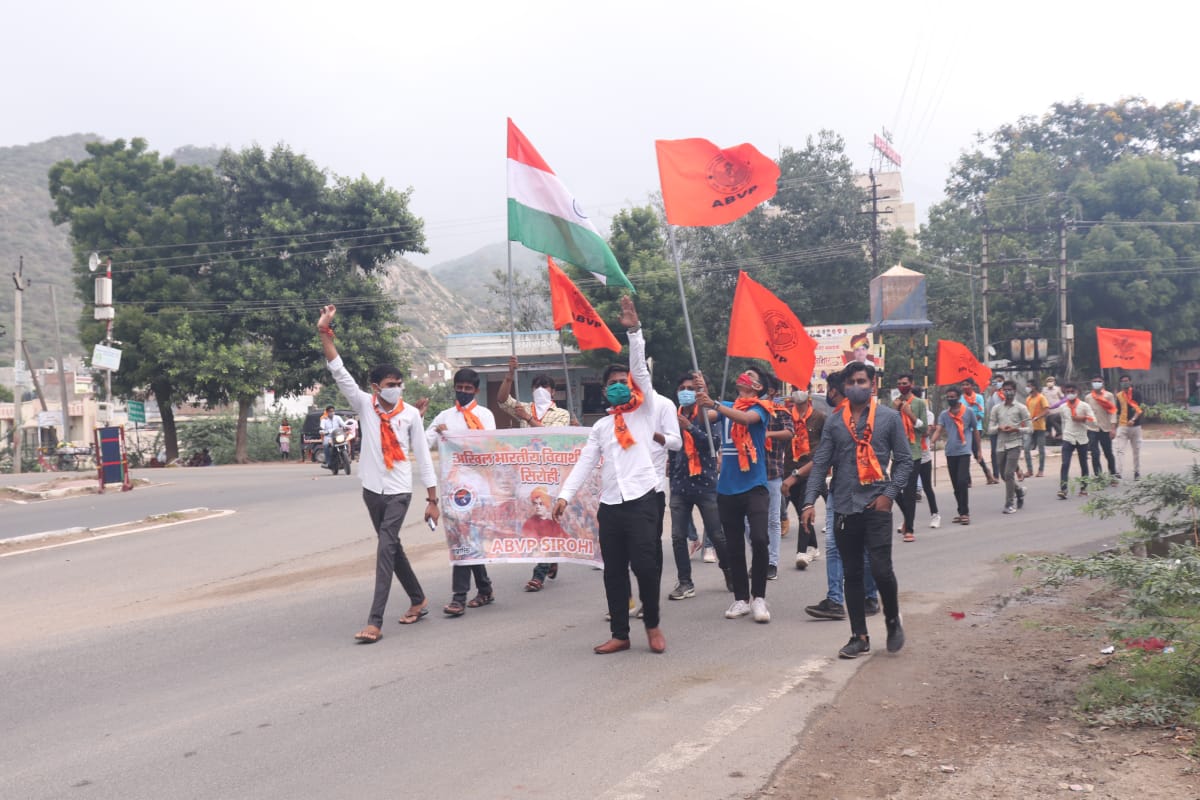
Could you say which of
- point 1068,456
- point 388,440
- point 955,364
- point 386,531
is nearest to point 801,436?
point 388,440

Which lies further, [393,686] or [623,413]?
[623,413]

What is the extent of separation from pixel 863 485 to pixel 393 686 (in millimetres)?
3181

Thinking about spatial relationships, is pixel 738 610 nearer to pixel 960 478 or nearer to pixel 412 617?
pixel 412 617

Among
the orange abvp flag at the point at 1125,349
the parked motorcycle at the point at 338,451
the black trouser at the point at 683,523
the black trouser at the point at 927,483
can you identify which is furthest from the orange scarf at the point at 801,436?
the parked motorcycle at the point at 338,451

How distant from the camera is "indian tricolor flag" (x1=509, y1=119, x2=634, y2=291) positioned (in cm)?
895

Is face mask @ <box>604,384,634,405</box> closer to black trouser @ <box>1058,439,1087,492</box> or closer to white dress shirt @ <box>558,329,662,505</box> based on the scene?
white dress shirt @ <box>558,329,662,505</box>

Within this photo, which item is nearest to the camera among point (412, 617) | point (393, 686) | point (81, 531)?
point (393, 686)

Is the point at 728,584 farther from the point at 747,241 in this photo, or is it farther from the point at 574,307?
the point at 747,241

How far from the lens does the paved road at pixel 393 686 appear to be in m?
4.57

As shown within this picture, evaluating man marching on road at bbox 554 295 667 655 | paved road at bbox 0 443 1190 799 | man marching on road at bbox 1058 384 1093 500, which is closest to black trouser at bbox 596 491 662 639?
man marching on road at bbox 554 295 667 655

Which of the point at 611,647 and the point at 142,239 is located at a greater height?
the point at 142,239

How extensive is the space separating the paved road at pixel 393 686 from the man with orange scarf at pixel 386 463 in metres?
0.47

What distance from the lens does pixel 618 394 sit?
22.7ft

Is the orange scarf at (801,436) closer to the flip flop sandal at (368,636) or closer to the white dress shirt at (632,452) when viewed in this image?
the white dress shirt at (632,452)
